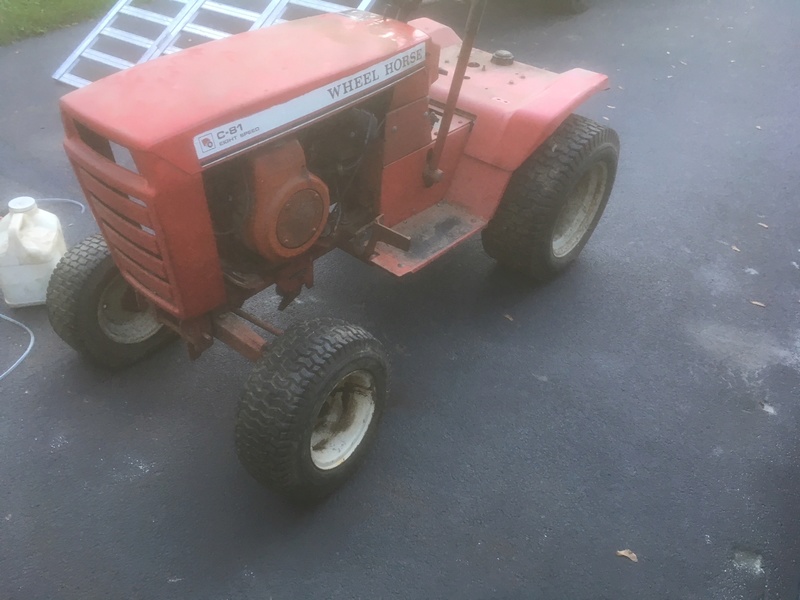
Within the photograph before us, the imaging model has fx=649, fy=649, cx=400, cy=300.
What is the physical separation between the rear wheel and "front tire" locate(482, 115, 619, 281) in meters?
1.55

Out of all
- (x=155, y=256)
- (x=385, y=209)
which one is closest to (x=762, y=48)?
(x=385, y=209)

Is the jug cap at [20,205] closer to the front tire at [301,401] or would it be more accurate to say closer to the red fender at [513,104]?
the front tire at [301,401]

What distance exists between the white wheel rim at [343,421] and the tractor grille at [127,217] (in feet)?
2.12

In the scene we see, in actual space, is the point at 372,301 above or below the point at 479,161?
below

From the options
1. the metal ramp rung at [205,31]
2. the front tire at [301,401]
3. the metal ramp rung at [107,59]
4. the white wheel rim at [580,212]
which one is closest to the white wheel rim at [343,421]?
the front tire at [301,401]

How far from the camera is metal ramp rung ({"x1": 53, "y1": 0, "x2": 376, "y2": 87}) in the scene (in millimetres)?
4684

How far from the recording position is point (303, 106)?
2.00 metres

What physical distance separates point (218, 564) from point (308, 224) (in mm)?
1161

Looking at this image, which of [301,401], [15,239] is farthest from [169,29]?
[301,401]

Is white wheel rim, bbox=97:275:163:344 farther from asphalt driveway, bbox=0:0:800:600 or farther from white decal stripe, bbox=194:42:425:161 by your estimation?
white decal stripe, bbox=194:42:425:161

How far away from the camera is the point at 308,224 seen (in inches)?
85.0

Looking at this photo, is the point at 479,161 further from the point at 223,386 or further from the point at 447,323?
the point at 223,386

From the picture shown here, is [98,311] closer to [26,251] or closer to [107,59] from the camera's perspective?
[26,251]

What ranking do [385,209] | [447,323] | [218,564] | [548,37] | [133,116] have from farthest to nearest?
[548,37] → [447,323] → [385,209] → [218,564] → [133,116]
